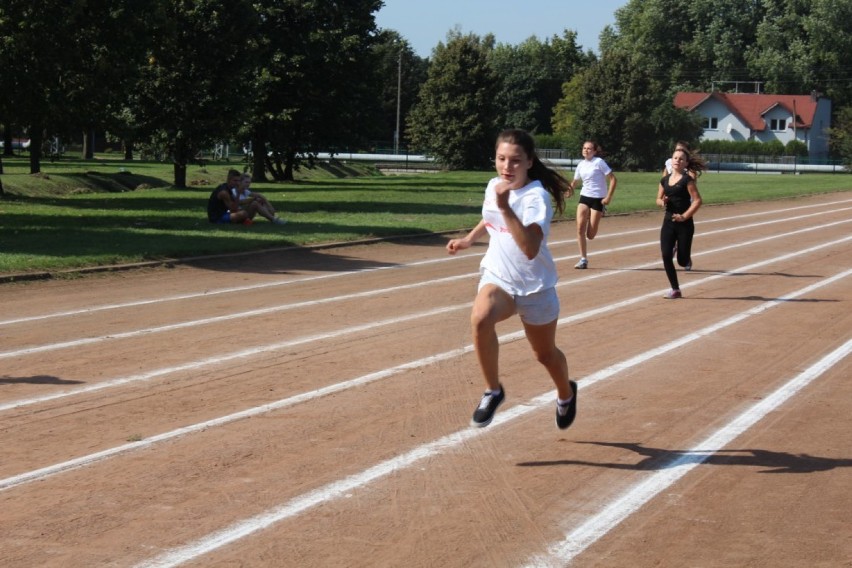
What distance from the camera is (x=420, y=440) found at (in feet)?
26.4

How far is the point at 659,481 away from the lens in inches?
282

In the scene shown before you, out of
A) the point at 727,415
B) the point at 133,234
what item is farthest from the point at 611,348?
the point at 133,234

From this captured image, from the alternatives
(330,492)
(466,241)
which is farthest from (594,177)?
(330,492)

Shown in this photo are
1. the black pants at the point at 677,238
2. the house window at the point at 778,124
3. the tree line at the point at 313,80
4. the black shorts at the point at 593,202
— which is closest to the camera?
the black pants at the point at 677,238

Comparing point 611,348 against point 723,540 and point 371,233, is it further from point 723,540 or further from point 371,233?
point 371,233

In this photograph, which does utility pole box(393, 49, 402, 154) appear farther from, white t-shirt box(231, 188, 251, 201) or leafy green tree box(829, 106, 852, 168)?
white t-shirt box(231, 188, 251, 201)

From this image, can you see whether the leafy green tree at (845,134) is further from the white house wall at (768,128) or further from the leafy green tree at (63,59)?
the leafy green tree at (63,59)

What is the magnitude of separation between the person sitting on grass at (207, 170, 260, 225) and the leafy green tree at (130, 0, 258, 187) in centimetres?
1439

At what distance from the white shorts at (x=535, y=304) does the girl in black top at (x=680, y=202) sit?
8.78 metres

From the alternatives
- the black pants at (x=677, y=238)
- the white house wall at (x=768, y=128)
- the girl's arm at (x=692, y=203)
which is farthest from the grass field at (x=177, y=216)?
the white house wall at (x=768, y=128)

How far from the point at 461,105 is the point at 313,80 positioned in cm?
2722

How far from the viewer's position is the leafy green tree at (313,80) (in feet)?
161

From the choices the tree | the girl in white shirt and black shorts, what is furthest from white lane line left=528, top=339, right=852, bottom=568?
the tree

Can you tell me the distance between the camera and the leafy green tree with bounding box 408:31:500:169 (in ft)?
254
